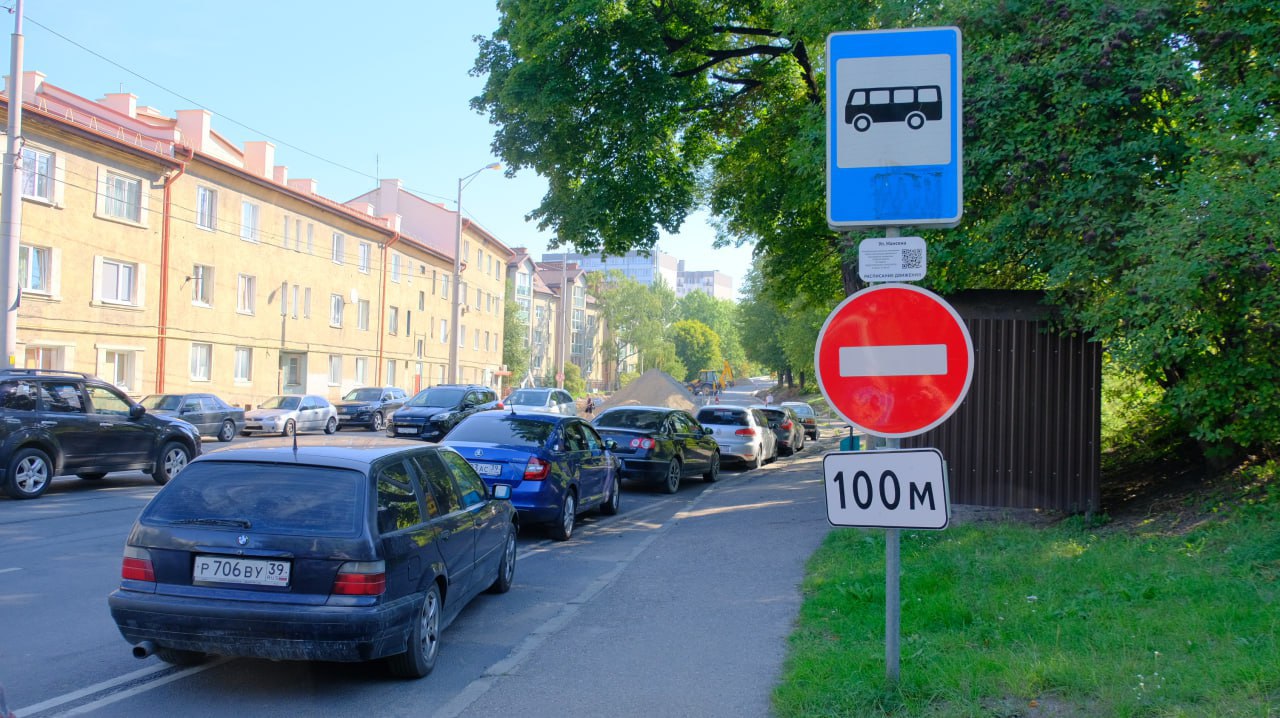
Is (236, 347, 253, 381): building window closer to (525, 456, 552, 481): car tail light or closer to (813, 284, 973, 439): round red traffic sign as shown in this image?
(525, 456, 552, 481): car tail light

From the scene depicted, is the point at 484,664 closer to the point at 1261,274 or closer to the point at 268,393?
the point at 1261,274

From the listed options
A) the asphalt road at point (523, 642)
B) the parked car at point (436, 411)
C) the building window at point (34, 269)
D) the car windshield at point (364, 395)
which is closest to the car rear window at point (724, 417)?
the parked car at point (436, 411)

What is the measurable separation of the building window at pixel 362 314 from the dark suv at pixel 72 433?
2955cm

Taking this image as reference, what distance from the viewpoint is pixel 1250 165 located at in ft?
25.6

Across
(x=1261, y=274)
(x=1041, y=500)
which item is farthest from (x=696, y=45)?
(x=1261, y=274)

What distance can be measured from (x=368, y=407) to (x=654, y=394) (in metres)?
10.2

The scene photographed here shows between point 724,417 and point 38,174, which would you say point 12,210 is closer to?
point 38,174

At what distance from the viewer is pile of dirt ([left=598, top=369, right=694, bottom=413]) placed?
33562 millimetres

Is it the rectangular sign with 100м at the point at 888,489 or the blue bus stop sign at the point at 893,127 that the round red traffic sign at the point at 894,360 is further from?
the blue bus stop sign at the point at 893,127

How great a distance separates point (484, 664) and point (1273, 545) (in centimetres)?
588

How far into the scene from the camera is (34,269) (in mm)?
25359

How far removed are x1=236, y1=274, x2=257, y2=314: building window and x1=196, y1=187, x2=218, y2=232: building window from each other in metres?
2.45

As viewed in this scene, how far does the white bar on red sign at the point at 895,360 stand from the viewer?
14.3 ft

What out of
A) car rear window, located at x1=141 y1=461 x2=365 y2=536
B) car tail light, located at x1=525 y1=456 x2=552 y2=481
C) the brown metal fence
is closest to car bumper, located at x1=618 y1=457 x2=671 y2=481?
car tail light, located at x1=525 y1=456 x2=552 y2=481
